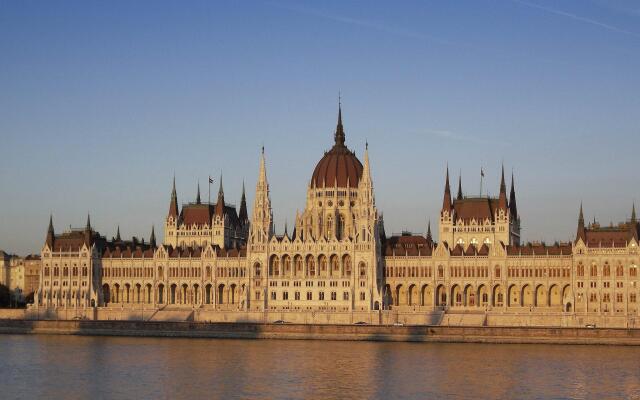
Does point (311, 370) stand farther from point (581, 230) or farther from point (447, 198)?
point (447, 198)

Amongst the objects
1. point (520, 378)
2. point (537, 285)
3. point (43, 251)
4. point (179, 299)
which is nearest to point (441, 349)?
point (520, 378)

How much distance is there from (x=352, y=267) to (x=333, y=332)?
18617 millimetres

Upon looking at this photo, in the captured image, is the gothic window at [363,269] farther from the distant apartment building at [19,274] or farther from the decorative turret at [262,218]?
the distant apartment building at [19,274]

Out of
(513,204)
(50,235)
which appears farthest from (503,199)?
(50,235)

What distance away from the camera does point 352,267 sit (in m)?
131

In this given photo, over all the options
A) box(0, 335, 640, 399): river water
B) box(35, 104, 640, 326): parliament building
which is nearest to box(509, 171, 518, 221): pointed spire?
box(35, 104, 640, 326): parliament building

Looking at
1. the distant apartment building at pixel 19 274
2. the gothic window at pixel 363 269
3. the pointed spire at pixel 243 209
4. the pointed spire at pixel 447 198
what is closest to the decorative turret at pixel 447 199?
the pointed spire at pixel 447 198

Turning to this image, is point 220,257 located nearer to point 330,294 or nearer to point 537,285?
point 330,294

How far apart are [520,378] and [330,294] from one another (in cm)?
5209

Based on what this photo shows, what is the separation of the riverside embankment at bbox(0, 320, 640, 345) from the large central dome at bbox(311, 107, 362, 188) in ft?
Result: 96.9

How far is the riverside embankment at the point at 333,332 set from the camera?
106m

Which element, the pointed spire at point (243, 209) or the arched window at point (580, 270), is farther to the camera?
the pointed spire at point (243, 209)

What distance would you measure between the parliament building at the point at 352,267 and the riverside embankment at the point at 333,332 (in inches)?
283

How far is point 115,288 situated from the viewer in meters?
144
